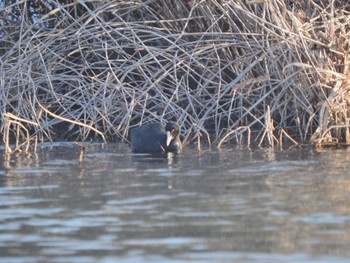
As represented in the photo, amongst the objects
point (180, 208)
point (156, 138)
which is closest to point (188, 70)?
point (156, 138)

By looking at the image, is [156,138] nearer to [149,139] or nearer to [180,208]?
[149,139]

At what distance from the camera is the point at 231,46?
1208cm

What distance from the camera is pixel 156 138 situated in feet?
35.6

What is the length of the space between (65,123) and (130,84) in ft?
3.09

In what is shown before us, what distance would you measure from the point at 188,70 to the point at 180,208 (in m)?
5.20

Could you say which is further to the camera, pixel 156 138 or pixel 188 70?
pixel 188 70

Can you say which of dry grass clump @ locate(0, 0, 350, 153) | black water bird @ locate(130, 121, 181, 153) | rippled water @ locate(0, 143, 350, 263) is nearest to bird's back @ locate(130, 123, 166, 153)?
black water bird @ locate(130, 121, 181, 153)

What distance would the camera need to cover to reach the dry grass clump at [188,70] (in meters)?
11.1

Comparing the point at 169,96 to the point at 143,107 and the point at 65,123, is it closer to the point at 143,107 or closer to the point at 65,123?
the point at 143,107

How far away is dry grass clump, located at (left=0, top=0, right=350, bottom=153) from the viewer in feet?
36.3

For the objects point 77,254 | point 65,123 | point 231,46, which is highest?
point 231,46

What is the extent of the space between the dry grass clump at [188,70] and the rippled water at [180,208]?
1.33 metres

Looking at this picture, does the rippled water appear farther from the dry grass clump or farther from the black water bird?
the dry grass clump

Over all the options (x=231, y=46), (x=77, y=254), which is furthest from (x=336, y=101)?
(x=77, y=254)
